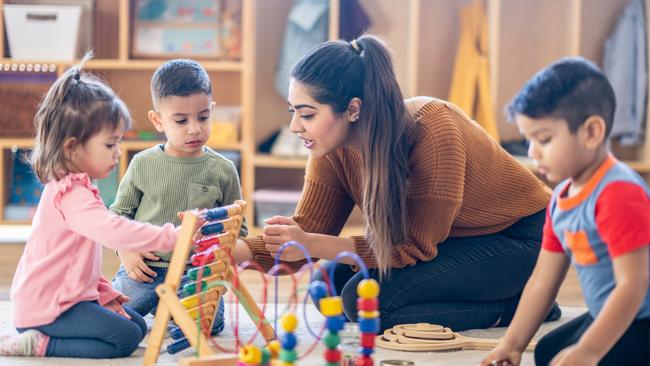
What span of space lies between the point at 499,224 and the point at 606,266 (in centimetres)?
81

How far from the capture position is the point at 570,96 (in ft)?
5.26

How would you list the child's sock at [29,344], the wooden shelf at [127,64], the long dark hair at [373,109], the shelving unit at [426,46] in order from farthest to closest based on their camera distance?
the shelving unit at [426,46]
the wooden shelf at [127,64]
the long dark hair at [373,109]
the child's sock at [29,344]

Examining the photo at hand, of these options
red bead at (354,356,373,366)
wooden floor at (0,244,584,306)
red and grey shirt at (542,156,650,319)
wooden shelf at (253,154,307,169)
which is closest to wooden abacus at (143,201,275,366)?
red bead at (354,356,373,366)

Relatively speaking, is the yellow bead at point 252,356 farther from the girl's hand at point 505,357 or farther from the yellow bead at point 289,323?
the girl's hand at point 505,357

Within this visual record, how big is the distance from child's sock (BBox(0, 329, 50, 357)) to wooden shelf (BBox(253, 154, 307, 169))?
1942 mm

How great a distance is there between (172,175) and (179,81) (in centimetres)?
23

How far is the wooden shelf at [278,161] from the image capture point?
12.7 feet

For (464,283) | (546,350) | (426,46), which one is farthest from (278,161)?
(546,350)

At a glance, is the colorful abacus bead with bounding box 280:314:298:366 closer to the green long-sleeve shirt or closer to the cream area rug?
the cream area rug

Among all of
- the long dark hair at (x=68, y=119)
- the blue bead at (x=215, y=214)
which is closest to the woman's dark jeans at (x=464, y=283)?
the blue bead at (x=215, y=214)

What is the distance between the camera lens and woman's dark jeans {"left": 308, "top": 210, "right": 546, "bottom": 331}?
2.30 metres

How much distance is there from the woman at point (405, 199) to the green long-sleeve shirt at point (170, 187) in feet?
0.54

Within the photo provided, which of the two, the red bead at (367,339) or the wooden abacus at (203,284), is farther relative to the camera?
the wooden abacus at (203,284)

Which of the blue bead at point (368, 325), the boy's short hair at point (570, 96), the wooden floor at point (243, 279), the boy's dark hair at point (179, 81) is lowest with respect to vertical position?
the wooden floor at point (243, 279)
